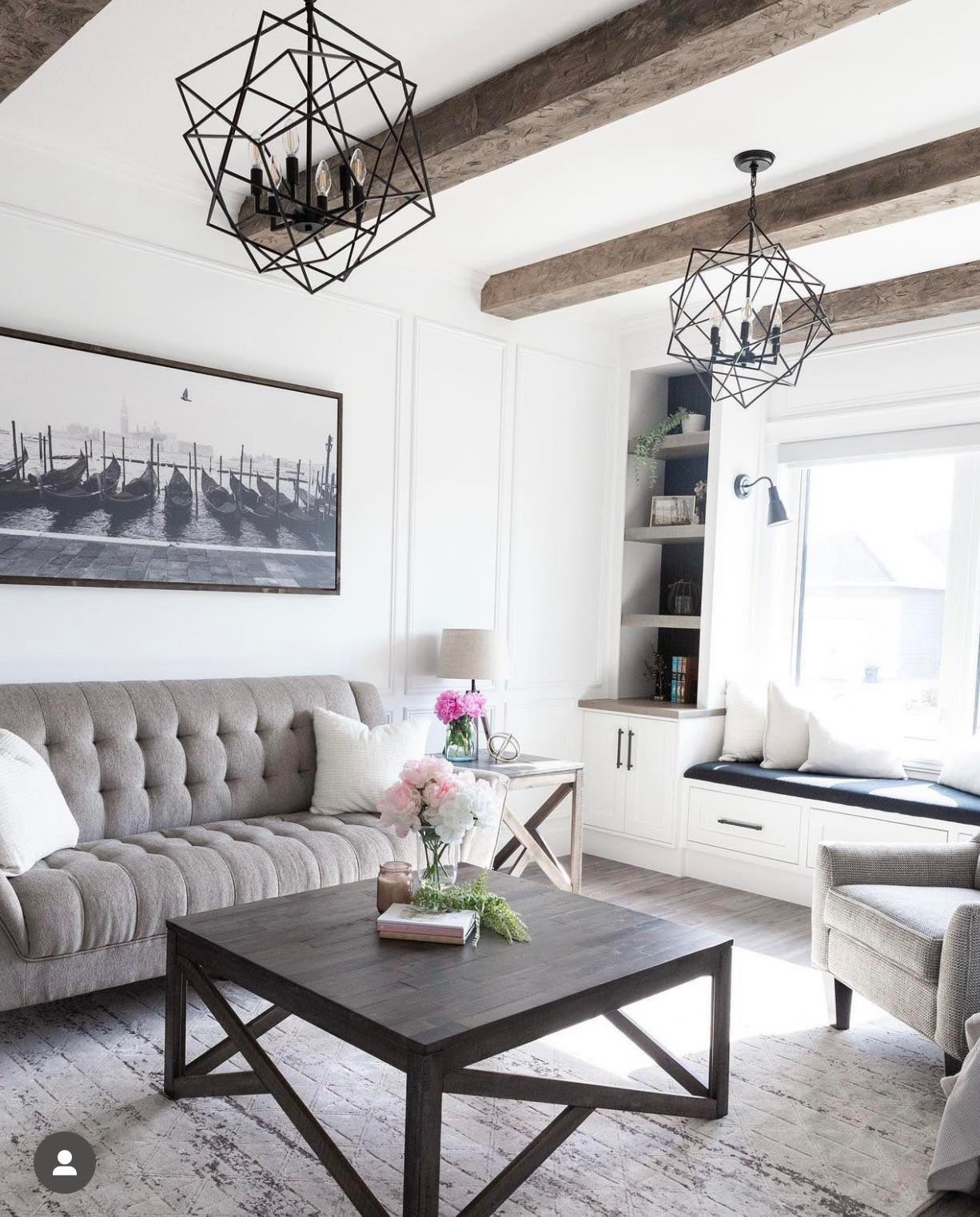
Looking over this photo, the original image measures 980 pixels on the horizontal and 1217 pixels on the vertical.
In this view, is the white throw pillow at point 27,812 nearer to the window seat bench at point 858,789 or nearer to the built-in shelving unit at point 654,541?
the window seat bench at point 858,789

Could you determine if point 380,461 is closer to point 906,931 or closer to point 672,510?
point 672,510

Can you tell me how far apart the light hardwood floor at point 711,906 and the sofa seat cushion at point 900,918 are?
802 mm

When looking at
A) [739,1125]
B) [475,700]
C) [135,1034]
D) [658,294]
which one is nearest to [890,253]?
[658,294]

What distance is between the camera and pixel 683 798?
493 cm

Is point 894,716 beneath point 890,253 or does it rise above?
beneath

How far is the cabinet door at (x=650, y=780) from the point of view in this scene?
4.96 metres

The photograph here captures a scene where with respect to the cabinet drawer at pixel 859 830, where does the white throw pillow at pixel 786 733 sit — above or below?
above

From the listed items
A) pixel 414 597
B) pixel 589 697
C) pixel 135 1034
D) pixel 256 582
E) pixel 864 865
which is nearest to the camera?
pixel 135 1034

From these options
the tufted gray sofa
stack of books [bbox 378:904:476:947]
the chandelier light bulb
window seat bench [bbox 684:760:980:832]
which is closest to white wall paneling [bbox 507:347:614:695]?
window seat bench [bbox 684:760:980:832]

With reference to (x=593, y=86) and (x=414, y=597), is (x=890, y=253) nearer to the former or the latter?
(x=593, y=86)

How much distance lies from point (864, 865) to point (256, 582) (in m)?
2.35

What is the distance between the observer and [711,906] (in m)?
4.45

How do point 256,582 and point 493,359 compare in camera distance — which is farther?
point 493,359

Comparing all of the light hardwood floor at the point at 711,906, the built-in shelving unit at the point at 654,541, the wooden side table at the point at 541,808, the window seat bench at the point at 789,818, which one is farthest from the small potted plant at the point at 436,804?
the built-in shelving unit at the point at 654,541
